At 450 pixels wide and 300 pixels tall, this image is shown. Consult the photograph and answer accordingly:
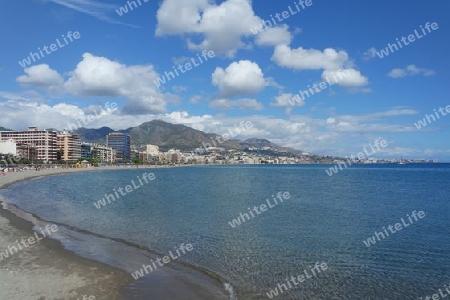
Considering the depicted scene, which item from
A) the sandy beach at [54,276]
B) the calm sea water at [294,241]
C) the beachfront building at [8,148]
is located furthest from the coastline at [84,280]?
the beachfront building at [8,148]

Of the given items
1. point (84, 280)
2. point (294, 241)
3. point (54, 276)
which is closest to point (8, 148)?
point (294, 241)

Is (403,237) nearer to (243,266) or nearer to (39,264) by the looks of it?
(243,266)

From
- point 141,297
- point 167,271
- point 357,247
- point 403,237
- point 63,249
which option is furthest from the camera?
point 403,237

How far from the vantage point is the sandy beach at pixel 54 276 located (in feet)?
46.5

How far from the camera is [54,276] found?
1631 cm

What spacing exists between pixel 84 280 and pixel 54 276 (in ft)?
4.77

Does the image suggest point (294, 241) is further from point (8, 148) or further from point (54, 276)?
point (8, 148)

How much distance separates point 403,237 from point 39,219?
29.2 m

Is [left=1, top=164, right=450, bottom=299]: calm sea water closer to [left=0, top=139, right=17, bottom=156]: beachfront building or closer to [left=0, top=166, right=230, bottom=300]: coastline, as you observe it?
[left=0, top=166, right=230, bottom=300]: coastline

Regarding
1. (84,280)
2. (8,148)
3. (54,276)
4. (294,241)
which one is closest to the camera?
(84,280)

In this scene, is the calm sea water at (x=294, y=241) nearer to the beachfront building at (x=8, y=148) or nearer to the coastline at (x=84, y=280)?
the coastline at (x=84, y=280)

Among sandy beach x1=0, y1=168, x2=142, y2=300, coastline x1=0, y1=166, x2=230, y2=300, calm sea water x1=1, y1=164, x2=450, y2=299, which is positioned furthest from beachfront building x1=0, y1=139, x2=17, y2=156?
coastline x1=0, y1=166, x2=230, y2=300

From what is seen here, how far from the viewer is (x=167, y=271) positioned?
18.0 metres

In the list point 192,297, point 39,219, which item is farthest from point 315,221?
point 39,219
